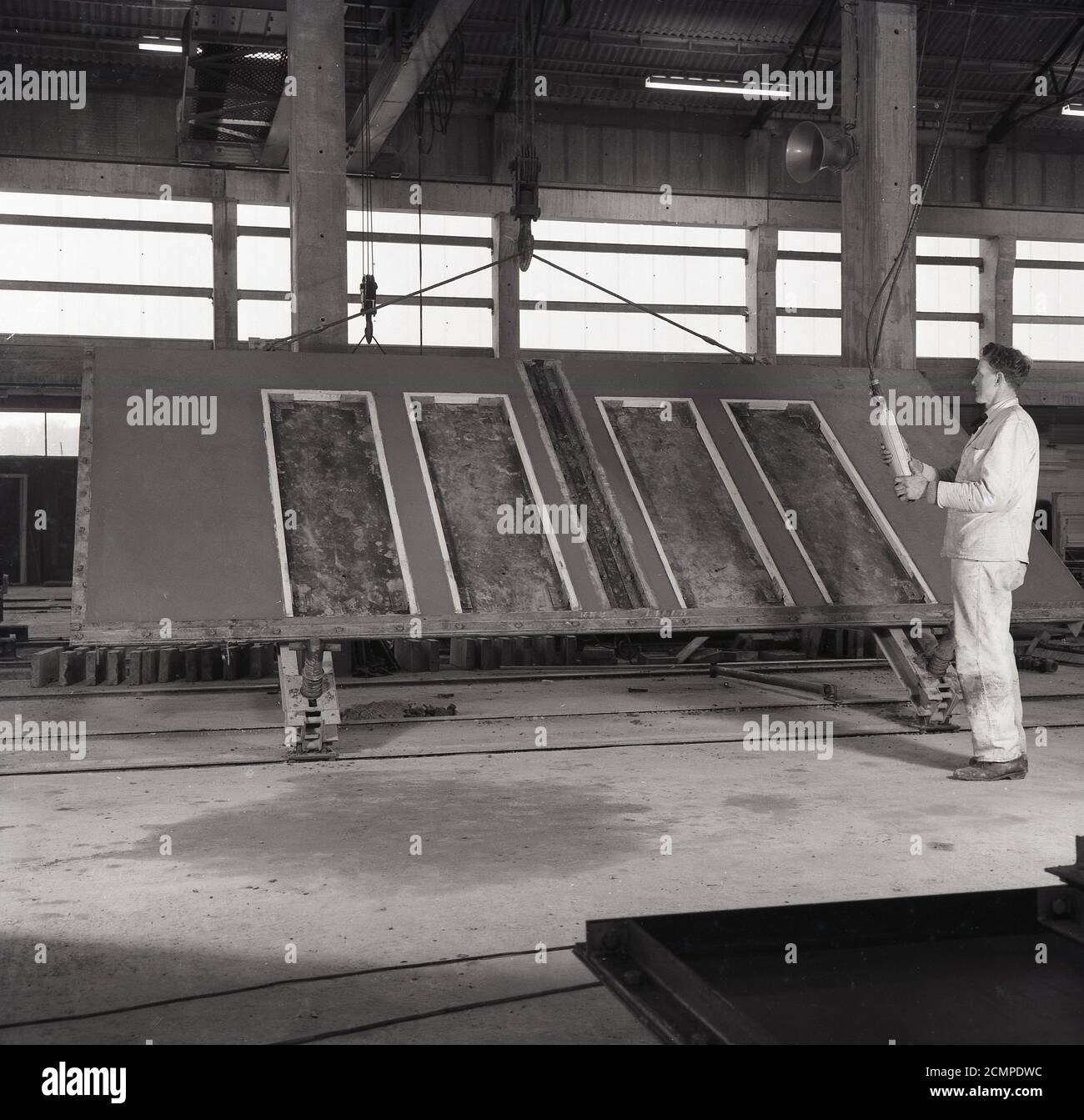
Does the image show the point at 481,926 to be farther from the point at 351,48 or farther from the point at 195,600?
the point at 351,48

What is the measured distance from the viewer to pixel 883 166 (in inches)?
384

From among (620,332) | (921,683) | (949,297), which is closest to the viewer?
(921,683)

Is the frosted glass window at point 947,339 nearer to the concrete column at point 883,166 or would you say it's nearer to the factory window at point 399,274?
the factory window at point 399,274

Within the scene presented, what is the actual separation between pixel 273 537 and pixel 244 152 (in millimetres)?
12639

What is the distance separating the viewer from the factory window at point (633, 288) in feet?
66.8

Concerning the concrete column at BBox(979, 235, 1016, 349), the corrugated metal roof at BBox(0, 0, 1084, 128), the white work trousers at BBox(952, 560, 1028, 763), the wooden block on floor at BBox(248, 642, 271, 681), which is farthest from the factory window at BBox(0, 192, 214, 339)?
the white work trousers at BBox(952, 560, 1028, 763)

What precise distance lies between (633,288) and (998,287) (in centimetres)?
730

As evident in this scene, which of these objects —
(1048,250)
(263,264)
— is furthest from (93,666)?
(1048,250)

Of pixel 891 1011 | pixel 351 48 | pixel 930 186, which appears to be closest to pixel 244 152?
pixel 351 48

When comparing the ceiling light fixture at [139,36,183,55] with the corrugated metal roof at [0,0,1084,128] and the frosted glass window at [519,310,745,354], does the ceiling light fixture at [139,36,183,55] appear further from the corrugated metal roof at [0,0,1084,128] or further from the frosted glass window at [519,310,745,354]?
the frosted glass window at [519,310,745,354]

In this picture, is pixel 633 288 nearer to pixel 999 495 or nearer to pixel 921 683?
pixel 921 683

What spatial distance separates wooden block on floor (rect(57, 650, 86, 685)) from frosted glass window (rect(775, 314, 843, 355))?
14.9 metres

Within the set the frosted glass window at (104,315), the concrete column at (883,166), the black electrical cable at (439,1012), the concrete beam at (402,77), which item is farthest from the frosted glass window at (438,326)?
the black electrical cable at (439,1012)

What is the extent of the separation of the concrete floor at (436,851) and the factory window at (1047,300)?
55.4ft
